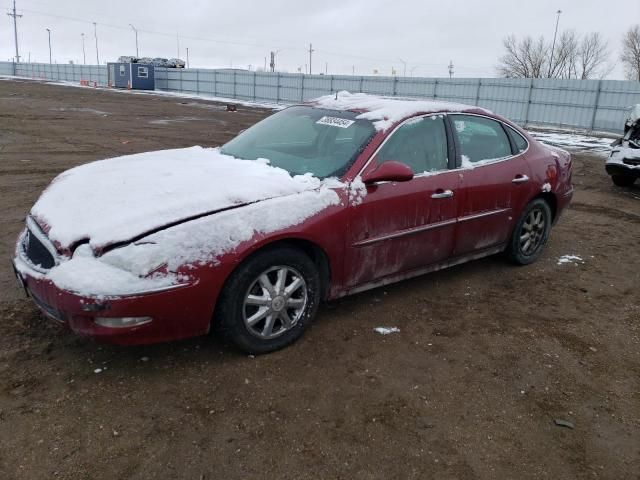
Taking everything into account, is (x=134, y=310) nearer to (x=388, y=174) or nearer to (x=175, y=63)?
(x=388, y=174)

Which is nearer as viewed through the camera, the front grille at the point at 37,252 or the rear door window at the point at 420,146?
the front grille at the point at 37,252

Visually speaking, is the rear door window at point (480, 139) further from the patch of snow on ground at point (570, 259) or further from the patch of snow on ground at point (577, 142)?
the patch of snow on ground at point (577, 142)

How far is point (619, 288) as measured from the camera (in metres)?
4.85

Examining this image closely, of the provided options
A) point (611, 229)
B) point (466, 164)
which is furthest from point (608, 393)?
point (611, 229)

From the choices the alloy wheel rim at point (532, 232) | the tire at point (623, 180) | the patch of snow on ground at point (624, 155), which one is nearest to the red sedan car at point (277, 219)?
the alloy wheel rim at point (532, 232)

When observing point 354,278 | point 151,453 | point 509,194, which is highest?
point 509,194

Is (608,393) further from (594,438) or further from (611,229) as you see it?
(611,229)

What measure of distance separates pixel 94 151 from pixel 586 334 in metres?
10.2

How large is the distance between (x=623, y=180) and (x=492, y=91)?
57.9 ft

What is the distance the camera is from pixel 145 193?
10.8ft

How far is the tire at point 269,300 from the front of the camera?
10.3 feet

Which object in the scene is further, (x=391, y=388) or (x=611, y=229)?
(x=611, y=229)

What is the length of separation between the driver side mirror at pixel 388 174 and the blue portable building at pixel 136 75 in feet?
161

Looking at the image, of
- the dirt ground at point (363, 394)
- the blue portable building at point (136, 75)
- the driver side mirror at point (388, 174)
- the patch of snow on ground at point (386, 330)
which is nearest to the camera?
the dirt ground at point (363, 394)
